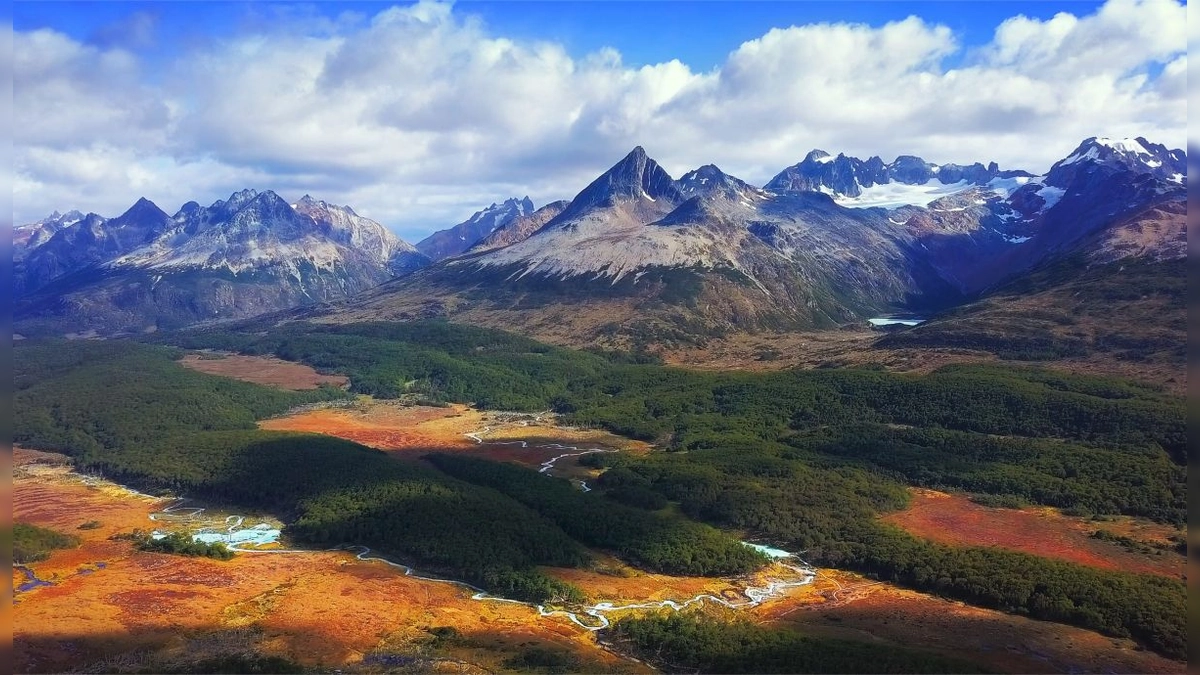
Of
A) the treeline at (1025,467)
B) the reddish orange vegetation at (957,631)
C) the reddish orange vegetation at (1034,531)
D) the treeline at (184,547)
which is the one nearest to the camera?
the reddish orange vegetation at (957,631)

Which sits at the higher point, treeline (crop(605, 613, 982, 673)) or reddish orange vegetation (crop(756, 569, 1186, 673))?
treeline (crop(605, 613, 982, 673))

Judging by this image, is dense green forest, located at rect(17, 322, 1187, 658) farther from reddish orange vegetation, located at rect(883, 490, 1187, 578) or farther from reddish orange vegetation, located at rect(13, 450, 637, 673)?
reddish orange vegetation, located at rect(13, 450, 637, 673)

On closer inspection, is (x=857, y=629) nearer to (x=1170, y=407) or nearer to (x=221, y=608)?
(x=221, y=608)

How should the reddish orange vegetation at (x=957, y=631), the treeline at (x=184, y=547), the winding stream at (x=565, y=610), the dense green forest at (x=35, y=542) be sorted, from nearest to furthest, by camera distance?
the reddish orange vegetation at (x=957, y=631) < the winding stream at (x=565, y=610) < the dense green forest at (x=35, y=542) < the treeline at (x=184, y=547)

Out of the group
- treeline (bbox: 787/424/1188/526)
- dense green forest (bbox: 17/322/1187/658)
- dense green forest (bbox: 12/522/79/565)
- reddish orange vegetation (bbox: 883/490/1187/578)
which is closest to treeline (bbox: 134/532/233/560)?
dense green forest (bbox: 12/522/79/565)

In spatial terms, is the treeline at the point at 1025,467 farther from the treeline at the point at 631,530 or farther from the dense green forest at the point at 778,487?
the treeline at the point at 631,530

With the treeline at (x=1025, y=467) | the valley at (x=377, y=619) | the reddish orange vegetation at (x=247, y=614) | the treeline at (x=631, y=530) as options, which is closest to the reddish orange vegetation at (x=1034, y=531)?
the treeline at (x=1025, y=467)

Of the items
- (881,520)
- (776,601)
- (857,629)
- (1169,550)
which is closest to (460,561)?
(776,601)

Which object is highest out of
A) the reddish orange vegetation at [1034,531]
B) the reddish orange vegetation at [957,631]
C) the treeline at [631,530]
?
the treeline at [631,530]
